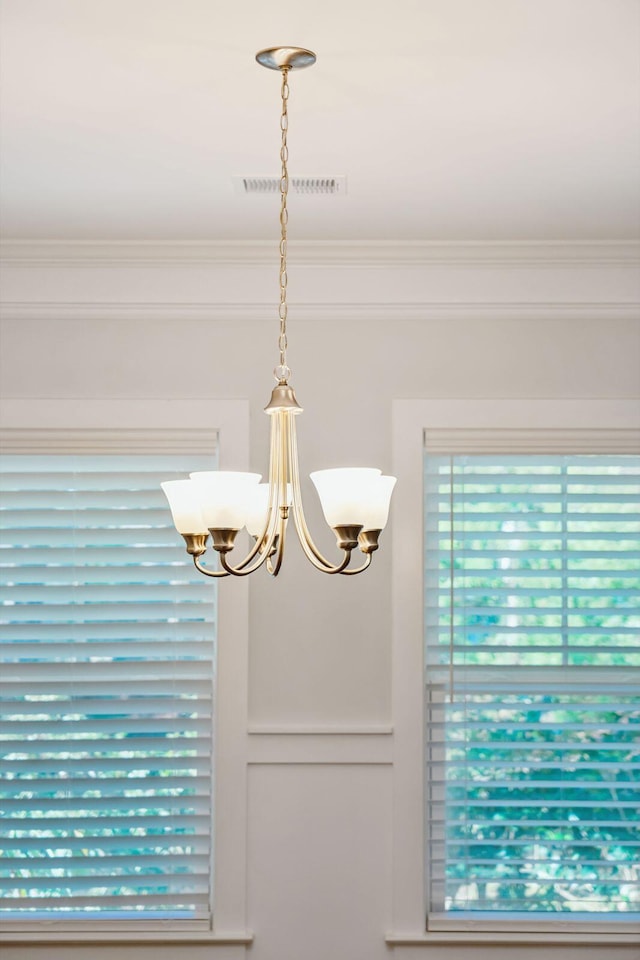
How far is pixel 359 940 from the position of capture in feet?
9.95

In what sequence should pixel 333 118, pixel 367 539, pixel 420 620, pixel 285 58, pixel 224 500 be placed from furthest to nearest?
pixel 420 620 → pixel 333 118 → pixel 285 58 → pixel 367 539 → pixel 224 500

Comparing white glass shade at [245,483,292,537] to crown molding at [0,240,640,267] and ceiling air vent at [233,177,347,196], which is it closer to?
ceiling air vent at [233,177,347,196]

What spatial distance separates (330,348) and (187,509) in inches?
56.4

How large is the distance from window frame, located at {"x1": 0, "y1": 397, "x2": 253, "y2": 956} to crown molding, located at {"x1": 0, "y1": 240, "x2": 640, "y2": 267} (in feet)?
1.41

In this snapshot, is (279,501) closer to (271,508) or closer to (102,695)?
(271,508)

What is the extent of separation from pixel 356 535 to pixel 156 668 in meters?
1.49

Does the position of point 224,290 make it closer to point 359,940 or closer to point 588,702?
point 588,702

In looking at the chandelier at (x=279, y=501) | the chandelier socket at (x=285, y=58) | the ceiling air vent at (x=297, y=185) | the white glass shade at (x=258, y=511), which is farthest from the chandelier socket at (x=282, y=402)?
the ceiling air vent at (x=297, y=185)

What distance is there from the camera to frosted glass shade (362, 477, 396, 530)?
1.85 meters

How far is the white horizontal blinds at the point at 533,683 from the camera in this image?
310 cm

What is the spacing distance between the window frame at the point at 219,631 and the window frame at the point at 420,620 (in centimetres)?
45

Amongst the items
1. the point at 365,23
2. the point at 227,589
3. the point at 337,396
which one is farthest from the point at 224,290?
the point at 365,23

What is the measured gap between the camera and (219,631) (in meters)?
3.12

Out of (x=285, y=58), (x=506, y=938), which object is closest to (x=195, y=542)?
(x=285, y=58)
